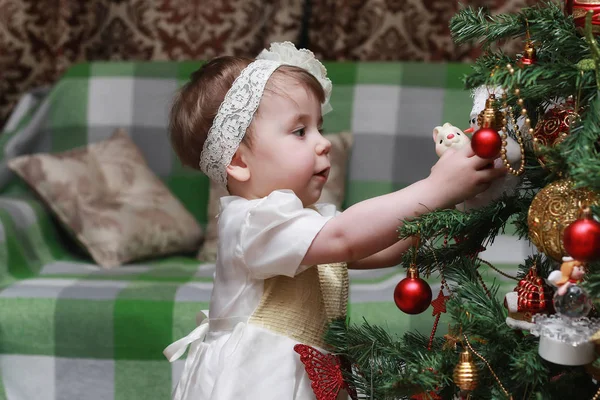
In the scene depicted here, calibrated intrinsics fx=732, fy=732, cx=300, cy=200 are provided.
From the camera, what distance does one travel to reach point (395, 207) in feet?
3.00

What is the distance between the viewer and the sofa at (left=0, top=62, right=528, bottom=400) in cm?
179

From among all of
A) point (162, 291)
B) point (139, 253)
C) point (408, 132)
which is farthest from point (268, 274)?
point (408, 132)

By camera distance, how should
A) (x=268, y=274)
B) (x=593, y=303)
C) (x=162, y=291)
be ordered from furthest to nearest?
1. (x=162, y=291)
2. (x=268, y=274)
3. (x=593, y=303)

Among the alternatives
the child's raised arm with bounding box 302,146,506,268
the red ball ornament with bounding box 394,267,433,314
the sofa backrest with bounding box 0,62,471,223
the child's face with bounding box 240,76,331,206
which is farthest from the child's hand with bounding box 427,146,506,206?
the sofa backrest with bounding box 0,62,471,223

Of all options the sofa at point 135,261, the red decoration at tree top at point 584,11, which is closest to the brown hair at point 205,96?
the red decoration at tree top at point 584,11

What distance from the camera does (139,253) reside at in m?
2.20

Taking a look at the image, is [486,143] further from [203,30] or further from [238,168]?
[203,30]

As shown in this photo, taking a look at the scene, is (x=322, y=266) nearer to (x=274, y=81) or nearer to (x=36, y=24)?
(x=274, y=81)

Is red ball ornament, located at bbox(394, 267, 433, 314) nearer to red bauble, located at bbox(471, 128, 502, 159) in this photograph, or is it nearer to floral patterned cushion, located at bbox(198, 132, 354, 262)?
red bauble, located at bbox(471, 128, 502, 159)

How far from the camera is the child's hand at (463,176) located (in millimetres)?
868

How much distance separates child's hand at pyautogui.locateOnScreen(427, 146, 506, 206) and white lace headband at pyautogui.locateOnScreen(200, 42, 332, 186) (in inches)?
Result: 13.0

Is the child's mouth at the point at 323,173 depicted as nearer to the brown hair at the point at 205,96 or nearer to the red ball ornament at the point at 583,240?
the brown hair at the point at 205,96

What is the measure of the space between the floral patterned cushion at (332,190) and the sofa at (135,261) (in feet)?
0.14

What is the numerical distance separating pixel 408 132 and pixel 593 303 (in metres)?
1.68
